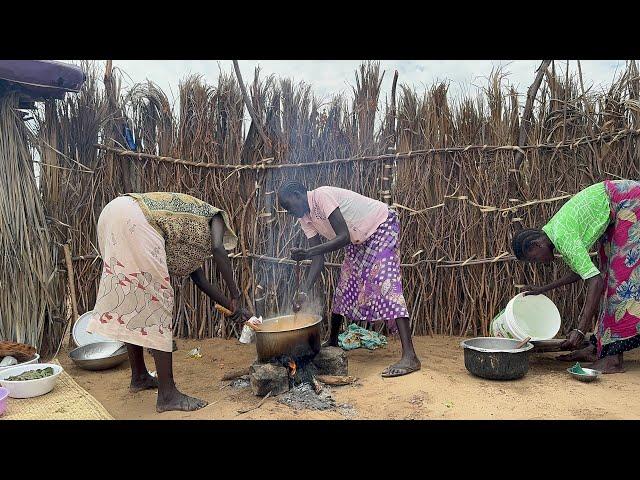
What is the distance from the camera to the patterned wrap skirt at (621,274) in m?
3.19

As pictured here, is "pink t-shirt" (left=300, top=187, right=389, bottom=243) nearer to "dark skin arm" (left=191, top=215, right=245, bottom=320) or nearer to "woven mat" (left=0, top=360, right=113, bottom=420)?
"dark skin arm" (left=191, top=215, right=245, bottom=320)

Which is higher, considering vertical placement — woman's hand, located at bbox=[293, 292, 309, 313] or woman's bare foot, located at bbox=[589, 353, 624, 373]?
woman's hand, located at bbox=[293, 292, 309, 313]

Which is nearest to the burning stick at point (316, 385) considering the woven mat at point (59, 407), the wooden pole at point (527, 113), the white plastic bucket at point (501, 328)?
the woven mat at point (59, 407)

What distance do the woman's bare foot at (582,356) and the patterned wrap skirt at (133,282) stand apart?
111 inches

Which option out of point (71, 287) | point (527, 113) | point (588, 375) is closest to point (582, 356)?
point (588, 375)

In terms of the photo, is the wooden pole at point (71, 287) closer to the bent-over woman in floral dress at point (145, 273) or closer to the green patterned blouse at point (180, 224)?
the bent-over woman in floral dress at point (145, 273)

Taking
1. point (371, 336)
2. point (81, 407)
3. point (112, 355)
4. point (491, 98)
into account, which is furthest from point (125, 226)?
point (491, 98)

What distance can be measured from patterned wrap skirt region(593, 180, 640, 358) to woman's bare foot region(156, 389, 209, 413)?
2725 millimetres

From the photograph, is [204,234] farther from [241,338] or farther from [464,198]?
[464,198]

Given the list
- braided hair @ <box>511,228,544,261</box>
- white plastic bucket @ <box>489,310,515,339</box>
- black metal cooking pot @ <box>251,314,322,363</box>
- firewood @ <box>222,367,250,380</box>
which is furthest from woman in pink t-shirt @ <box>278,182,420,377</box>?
braided hair @ <box>511,228,544,261</box>

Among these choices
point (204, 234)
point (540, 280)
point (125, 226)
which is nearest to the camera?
point (125, 226)

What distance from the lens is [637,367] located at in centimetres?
343

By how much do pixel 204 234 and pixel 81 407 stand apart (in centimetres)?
118

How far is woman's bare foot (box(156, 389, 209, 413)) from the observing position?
9.07 feet
